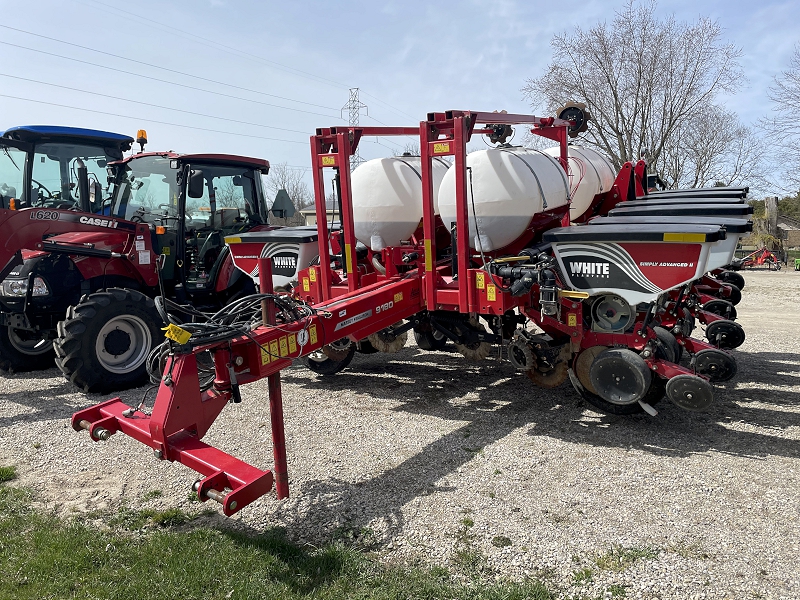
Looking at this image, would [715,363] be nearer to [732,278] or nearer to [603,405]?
[603,405]

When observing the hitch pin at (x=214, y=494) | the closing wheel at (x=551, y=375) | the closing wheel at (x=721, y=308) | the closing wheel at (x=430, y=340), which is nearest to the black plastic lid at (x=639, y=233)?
the closing wheel at (x=551, y=375)

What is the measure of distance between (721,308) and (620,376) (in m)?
3.20

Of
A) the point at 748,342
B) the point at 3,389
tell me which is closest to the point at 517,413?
the point at 748,342

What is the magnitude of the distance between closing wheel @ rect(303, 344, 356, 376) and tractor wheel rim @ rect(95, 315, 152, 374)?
1667 millimetres

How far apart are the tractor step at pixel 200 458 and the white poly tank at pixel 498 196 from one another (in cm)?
279

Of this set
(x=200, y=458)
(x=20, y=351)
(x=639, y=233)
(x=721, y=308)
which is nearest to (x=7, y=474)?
(x=200, y=458)

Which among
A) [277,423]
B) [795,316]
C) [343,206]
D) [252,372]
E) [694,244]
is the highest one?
[343,206]

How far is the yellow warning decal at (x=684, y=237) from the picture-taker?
165 inches

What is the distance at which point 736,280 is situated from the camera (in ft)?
26.1

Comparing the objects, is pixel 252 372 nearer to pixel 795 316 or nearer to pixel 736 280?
pixel 736 280

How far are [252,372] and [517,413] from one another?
8.41ft

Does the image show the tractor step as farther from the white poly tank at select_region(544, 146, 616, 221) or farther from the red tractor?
the red tractor

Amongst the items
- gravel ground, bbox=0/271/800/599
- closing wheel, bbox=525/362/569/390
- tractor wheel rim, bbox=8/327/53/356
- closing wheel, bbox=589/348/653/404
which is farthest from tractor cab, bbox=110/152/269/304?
closing wheel, bbox=589/348/653/404

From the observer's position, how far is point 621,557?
307 cm
